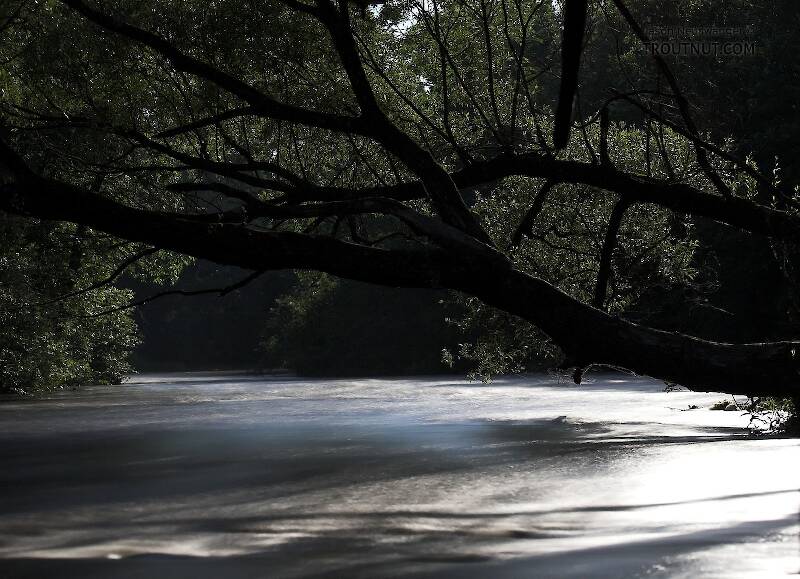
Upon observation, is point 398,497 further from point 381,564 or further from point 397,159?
point 397,159

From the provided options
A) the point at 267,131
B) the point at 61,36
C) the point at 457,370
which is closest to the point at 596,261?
the point at 267,131

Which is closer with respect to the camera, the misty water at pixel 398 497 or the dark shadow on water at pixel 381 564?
the dark shadow on water at pixel 381 564

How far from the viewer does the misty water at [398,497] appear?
811 centimetres

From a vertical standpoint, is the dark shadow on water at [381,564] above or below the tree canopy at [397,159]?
below

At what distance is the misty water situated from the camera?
26.6 feet

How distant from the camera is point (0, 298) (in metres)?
29.5

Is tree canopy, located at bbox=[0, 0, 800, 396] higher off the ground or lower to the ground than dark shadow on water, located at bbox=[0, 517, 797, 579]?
higher

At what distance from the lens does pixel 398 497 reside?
12055 mm

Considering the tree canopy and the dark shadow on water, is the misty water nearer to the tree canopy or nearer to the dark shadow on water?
the dark shadow on water

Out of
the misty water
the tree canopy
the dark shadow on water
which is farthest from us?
the tree canopy

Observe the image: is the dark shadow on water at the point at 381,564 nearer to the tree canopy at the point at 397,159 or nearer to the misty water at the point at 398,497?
the misty water at the point at 398,497

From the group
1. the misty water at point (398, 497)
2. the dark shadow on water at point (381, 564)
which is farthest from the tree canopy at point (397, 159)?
the dark shadow on water at point (381, 564)

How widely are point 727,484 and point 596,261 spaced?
27.6 feet

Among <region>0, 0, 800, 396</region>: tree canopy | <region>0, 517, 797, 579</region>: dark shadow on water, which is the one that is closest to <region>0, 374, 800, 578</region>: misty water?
<region>0, 517, 797, 579</region>: dark shadow on water
